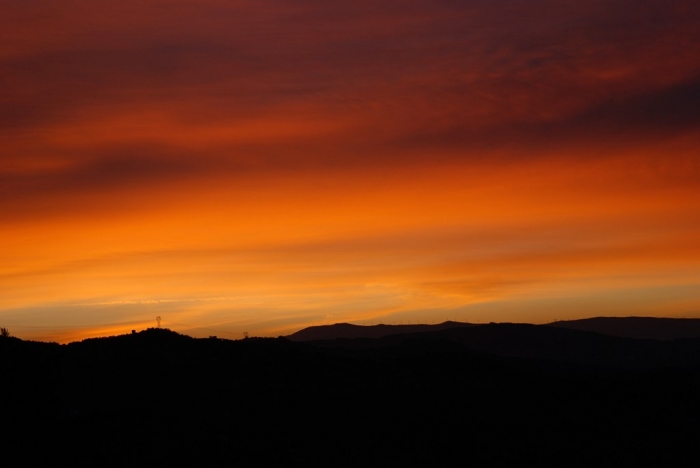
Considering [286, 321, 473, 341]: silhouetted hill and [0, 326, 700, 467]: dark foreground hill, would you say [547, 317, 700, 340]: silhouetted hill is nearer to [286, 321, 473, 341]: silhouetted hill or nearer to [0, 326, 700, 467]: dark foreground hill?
[286, 321, 473, 341]: silhouetted hill

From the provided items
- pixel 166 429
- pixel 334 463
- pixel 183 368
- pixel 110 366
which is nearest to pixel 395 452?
pixel 334 463

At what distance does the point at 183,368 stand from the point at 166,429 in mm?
9532

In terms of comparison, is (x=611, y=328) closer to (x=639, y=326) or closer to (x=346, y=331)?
(x=639, y=326)

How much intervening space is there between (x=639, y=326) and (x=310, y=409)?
109818 millimetres

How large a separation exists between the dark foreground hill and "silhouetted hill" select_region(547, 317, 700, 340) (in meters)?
82.9

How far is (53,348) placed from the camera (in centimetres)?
4356

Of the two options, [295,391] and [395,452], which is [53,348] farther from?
[395,452]

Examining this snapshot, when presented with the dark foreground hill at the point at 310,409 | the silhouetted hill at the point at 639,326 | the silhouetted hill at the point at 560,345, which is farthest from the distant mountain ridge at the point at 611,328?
the dark foreground hill at the point at 310,409

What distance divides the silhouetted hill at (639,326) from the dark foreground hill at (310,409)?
82.9 m

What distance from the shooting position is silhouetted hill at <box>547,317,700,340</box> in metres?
128

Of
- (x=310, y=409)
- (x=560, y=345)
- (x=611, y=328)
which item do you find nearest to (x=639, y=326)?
(x=611, y=328)

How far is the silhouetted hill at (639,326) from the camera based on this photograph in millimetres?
128375

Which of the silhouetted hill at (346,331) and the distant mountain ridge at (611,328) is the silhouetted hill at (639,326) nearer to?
the distant mountain ridge at (611,328)

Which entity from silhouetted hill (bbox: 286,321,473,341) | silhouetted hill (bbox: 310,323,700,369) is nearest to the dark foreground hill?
silhouetted hill (bbox: 310,323,700,369)
